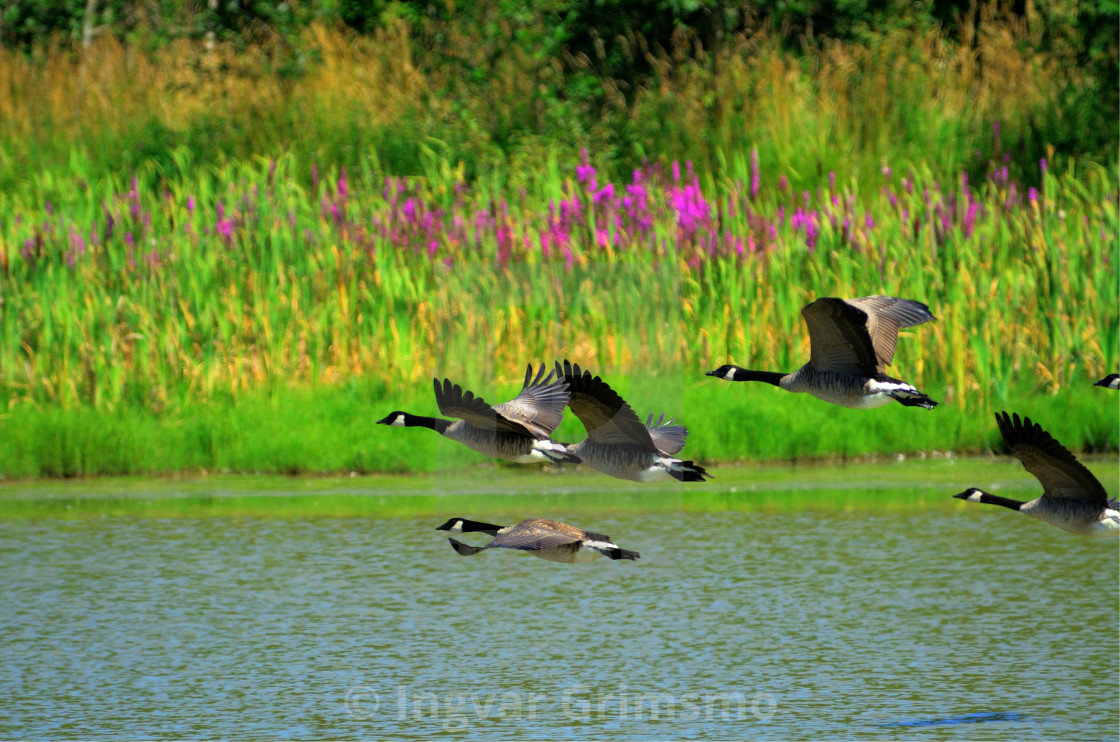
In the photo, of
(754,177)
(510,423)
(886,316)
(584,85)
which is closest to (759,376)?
(886,316)

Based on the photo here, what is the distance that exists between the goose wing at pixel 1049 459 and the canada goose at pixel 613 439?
→ 0.76 m

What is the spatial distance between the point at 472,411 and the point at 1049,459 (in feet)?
4.39

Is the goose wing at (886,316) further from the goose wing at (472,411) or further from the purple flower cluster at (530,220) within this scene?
the purple flower cluster at (530,220)

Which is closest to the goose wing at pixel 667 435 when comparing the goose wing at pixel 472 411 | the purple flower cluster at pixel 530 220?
the goose wing at pixel 472 411

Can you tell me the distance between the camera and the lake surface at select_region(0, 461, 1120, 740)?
7.07 m

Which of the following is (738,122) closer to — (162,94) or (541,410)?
(162,94)

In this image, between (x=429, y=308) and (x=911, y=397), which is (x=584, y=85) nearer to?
(x=429, y=308)

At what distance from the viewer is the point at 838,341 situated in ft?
12.9

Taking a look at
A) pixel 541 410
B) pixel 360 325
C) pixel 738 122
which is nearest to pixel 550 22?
→ pixel 738 122

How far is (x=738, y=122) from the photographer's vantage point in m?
17.1

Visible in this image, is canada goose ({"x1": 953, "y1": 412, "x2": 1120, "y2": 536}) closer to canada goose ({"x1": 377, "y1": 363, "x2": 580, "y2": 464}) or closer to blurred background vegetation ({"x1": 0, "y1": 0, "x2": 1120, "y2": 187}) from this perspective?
canada goose ({"x1": 377, "y1": 363, "x2": 580, "y2": 464})

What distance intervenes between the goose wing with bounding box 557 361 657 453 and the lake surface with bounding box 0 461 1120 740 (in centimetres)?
192

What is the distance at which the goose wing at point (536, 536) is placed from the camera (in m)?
3.30

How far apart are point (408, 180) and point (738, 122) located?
3384 millimetres
